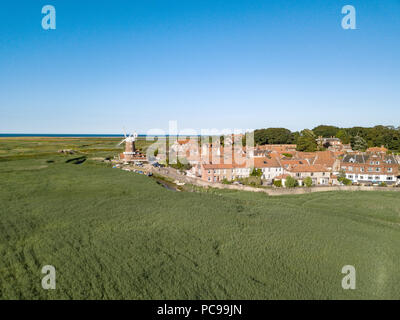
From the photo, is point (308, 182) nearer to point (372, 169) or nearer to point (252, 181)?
point (252, 181)

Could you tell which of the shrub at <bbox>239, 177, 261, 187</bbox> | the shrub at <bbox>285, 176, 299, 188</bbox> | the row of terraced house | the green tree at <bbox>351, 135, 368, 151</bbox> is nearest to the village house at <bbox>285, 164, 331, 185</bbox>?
the row of terraced house

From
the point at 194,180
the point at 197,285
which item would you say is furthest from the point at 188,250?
the point at 194,180

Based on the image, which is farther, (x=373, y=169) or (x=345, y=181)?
(x=373, y=169)

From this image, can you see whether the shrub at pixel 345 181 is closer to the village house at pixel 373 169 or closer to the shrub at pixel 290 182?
the village house at pixel 373 169

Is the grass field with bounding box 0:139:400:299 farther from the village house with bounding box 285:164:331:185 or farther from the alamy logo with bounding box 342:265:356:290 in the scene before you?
the village house with bounding box 285:164:331:185

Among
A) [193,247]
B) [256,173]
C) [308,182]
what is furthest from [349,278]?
[256,173]

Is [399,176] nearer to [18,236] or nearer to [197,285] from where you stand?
[197,285]
